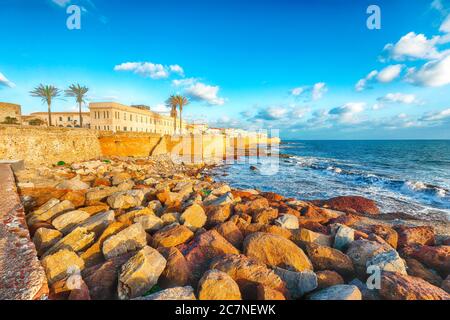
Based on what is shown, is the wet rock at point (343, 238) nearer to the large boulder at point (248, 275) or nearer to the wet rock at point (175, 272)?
the large boulder at point (248, 275)

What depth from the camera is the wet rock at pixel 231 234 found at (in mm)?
4816

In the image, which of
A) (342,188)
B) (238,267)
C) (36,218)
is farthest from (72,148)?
(342,188)

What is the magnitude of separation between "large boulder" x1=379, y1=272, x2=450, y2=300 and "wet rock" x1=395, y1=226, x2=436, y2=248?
3070mm

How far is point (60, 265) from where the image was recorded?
11.2 ft

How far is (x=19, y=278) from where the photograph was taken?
2.50 m

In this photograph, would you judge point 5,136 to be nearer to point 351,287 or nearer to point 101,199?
point 101,199

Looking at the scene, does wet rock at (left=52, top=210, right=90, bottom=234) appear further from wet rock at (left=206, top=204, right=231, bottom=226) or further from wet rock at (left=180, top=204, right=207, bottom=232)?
wet rock at (left=206, top=204, right=231, bottom=226)

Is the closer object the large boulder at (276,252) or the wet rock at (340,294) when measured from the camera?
the wet rock at (340,294)

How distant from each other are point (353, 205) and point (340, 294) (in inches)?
390

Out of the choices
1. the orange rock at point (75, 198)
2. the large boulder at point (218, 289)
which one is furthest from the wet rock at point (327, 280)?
the orange rock at point (75, 198)

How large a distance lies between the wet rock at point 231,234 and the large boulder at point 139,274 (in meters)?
1.82

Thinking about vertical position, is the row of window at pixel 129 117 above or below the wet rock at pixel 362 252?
above

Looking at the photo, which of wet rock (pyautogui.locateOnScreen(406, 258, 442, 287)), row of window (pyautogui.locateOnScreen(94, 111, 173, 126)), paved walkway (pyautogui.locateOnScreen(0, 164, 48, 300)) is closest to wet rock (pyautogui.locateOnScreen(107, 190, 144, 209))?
paved walkway (pyautogui.locateOnScreen(0, 164, 48, 300))

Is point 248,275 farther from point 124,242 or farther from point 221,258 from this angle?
point 124,242
